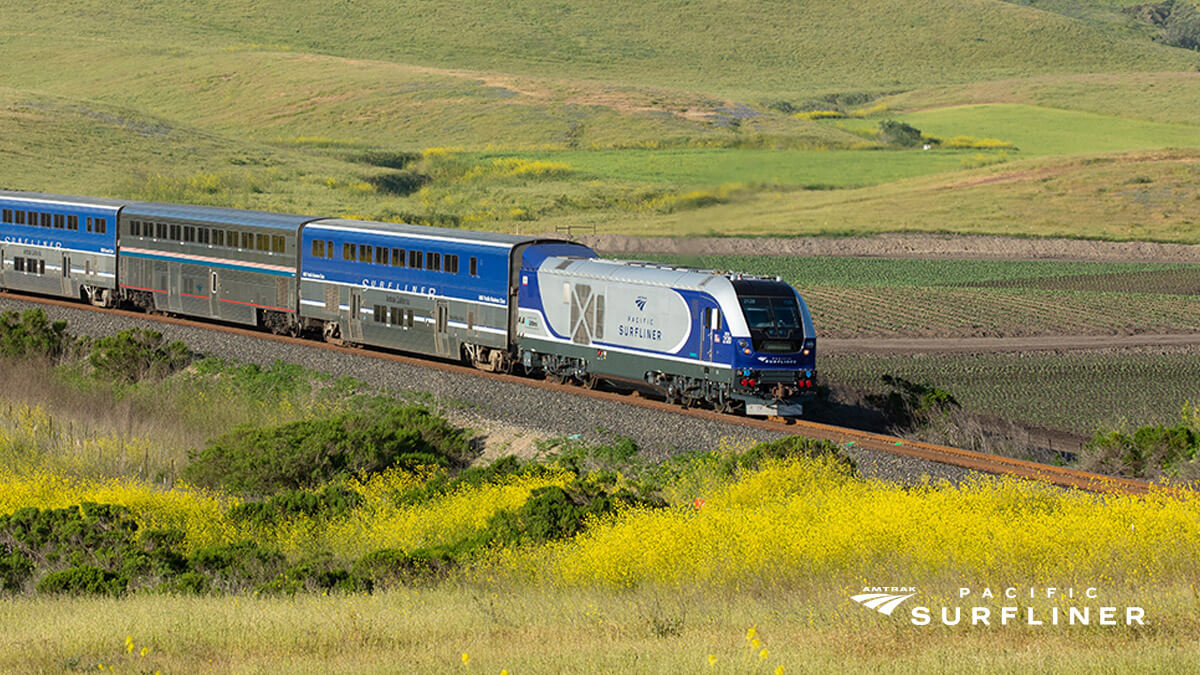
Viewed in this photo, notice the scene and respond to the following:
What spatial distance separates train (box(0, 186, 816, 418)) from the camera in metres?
26.8

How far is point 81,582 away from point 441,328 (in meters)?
15.8

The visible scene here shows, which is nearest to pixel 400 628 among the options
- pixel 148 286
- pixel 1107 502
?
pixel 1107 502

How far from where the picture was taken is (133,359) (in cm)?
3459

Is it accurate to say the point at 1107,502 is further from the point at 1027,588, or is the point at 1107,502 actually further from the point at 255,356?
the point at 255,356

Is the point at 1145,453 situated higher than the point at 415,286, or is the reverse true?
the point at 415,286

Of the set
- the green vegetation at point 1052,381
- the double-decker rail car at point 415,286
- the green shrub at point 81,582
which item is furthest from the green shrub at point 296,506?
the green vegetation at point 1052,381

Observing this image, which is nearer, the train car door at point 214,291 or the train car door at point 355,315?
the train car door at point 355,315

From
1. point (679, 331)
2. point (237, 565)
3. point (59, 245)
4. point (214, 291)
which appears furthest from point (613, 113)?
point (237, 565)

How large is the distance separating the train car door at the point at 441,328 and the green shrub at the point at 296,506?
9.89m

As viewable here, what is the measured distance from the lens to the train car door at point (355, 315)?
3475cm

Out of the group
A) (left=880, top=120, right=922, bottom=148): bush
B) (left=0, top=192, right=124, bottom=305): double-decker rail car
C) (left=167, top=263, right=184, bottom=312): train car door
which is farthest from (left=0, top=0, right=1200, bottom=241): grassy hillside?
(left=0, top=192, right=124, bottom=305): double-decker rail car

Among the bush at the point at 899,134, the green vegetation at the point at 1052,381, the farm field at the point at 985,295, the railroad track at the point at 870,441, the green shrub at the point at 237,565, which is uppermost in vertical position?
the bush at the point at 899,134

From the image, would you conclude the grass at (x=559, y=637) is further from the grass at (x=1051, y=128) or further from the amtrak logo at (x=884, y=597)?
the grass at (x=1051, y=128)

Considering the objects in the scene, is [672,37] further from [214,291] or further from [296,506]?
[296,506]
